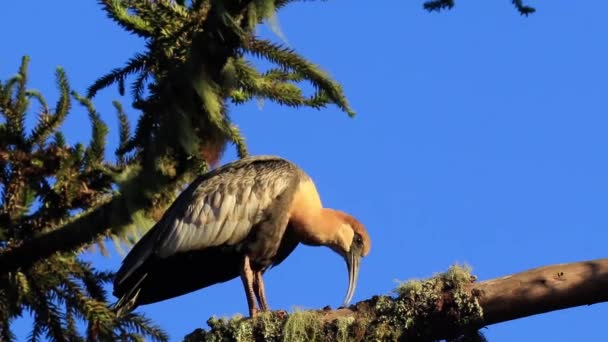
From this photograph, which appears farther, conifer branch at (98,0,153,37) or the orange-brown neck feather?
the orange-brown neck feather

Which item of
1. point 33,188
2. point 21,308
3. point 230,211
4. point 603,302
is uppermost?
point 230,211

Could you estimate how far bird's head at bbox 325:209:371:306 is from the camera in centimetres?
909

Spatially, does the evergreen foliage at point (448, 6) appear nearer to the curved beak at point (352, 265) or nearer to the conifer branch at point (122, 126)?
the conifer branch at point (122, 126)

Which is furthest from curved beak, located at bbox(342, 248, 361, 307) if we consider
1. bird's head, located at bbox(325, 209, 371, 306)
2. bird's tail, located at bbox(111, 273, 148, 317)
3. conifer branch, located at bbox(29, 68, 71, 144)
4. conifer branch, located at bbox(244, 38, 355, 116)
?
conifer branch, located at bbox(244, 38, 355, 116)

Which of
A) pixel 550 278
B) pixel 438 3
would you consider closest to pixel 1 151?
pixel 438 3

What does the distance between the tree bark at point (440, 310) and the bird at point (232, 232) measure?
1195 millimetres

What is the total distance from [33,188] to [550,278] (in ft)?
10.5

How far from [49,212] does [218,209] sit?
7.81 feet

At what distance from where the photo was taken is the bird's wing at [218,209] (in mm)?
8406

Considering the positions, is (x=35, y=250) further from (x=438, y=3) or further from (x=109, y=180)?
(x=438, y=3)

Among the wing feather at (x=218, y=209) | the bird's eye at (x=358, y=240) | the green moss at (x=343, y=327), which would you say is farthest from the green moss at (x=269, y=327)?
the bird's eye at (x=358, y=240)

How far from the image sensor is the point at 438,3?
5.44m

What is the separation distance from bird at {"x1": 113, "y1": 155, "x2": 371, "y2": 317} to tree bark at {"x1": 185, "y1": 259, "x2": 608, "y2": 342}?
1195 millimetres

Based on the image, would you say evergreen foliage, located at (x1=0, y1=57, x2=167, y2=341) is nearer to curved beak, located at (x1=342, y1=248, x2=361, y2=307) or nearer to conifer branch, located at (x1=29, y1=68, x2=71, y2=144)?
conifer branch, located at (x1=29, y1=68, x2=71, y2=144)
